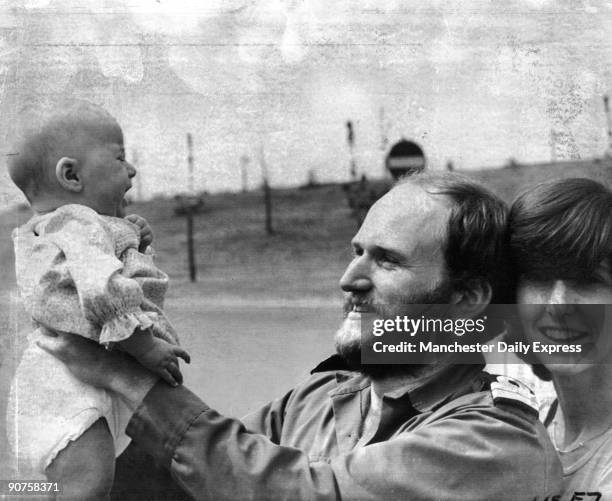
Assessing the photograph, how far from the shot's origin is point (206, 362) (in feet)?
9.57

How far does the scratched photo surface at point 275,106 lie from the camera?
282 cm

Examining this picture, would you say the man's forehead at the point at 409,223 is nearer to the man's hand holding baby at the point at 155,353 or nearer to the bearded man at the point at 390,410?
the bearded man at the point at 390,410

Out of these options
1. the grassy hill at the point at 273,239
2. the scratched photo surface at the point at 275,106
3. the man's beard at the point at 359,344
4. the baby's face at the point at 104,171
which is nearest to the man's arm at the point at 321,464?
the man's beard at the point at 359,344

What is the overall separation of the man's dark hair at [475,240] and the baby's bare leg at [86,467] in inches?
34.0

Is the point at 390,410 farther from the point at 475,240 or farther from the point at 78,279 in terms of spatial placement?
the point at 78,279

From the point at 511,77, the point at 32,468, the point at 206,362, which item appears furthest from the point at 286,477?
the point at 511,77

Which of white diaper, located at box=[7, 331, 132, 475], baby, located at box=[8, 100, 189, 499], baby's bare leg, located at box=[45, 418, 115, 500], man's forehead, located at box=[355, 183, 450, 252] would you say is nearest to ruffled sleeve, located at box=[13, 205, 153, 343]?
baby, located at box=[8, 100, 189, 499]

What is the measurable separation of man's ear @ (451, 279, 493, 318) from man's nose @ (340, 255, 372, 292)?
8.3 inches

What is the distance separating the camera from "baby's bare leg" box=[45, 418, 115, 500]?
1.97m

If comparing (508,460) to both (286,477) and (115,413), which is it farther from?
(115,413)

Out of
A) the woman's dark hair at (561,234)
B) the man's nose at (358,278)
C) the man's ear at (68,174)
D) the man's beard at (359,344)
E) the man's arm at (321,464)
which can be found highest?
the man's ear at (68,174)

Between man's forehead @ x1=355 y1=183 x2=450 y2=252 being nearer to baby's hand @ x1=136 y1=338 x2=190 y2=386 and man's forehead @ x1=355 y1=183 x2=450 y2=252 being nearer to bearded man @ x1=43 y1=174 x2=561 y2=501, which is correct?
bearded man @ x1=43 y1=174 x2=561 y2=501

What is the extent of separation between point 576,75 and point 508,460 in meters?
1.47

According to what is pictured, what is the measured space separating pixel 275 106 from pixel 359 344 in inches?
40.4
